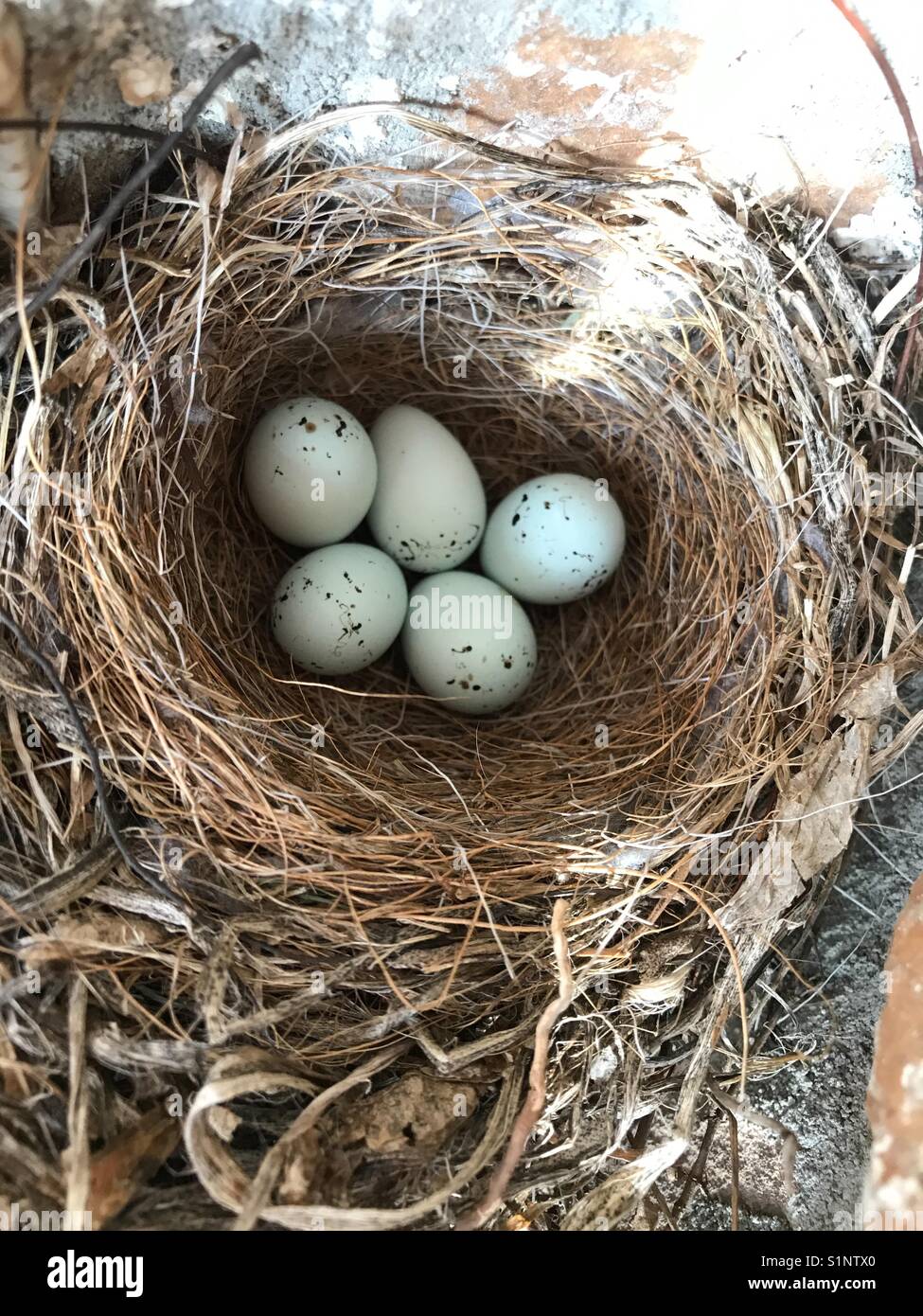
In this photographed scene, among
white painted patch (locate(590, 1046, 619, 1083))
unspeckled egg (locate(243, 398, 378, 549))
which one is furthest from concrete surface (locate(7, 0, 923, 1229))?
unspeckled egg (locate(243, 398, 378, 549))

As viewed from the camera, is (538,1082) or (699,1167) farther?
(699,1167)

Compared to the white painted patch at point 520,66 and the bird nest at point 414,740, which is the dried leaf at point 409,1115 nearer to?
the bird nest at point 414,740

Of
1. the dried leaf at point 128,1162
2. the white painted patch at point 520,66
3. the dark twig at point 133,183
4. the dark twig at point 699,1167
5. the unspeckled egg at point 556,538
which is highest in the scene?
the white painted patch at point 520,66

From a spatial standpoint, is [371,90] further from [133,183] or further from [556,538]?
[556,538]

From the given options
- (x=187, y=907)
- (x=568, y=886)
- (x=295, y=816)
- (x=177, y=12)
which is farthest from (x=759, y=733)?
Answer: (x=177, y=12)

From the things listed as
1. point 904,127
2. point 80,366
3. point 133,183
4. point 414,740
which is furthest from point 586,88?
point 414,740

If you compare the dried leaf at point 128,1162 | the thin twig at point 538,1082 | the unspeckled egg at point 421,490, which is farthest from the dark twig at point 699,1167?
the unspeckled egg at point 421,490

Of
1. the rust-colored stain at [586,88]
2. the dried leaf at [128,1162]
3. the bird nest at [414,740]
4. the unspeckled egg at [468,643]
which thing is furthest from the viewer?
the unspeckled egg at [468,643]
